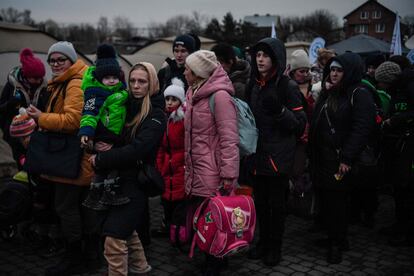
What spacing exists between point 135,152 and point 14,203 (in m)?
1.71

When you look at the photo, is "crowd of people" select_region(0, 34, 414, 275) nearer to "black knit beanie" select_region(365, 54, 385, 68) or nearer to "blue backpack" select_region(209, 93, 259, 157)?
"blue backpack" select_region(209, 93, 259, 157)

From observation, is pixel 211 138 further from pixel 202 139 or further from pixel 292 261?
pixel 292 261

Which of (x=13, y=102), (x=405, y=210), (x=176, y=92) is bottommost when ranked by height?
(x=405, y=210)

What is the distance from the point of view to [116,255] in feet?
10.4

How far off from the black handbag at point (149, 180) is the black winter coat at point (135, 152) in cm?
4

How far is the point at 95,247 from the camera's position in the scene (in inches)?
157

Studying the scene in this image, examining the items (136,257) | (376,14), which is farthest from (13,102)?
(376,14)

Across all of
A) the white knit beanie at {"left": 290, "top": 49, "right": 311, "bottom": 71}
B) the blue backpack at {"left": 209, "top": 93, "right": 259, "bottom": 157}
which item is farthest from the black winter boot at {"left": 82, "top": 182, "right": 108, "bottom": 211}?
the white knit beanie at {"left": 290, "top": 49, "right": 311, "bottom": 71}

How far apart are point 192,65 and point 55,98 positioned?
49.3 inches

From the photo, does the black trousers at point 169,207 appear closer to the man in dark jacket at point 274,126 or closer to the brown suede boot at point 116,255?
the man in dark jacket at point 274,126

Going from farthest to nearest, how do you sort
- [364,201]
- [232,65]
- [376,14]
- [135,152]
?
[376,14] < [364,201] < [232,65] < [135,152]

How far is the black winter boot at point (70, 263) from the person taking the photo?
363cm

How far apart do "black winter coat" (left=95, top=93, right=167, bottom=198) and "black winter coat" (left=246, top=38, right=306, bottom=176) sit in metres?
0.95

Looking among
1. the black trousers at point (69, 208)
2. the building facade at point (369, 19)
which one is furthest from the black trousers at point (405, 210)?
the building facade at point (369, 19)
